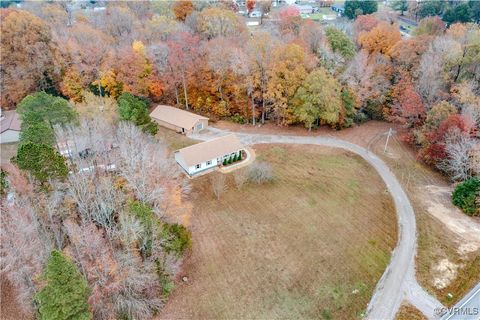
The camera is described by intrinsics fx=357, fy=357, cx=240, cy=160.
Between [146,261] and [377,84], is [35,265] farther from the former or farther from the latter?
[377,84]

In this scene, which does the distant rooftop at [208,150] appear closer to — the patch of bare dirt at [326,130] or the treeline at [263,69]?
the patch of bare dirt at [326,130]

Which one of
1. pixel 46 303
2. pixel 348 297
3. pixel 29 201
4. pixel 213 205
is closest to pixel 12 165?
pixel 29 201

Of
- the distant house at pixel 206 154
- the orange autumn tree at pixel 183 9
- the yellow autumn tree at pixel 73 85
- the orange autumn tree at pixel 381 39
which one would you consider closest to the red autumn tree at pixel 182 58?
the yellow autumn tree at pixel 73 85

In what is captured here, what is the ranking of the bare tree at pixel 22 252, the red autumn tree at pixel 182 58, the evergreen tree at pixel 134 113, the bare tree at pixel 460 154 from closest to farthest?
the bare tree at pixel 22 252 → the bare tree at pixel 460 154 → the evergreen tree at pixel 134 113 → the red autumn tree at pixel 182 58

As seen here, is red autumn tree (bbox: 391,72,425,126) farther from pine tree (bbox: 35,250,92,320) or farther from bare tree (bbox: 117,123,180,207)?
pine tree (bbox: 35,250,92,320)

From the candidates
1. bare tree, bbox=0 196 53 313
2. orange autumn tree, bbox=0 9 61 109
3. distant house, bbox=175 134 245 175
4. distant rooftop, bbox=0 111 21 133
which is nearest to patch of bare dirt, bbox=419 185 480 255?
distant house, bbox=175 134 245 175

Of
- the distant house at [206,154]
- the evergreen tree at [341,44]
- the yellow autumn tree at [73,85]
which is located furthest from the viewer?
the evergreen tree at [341,44]
